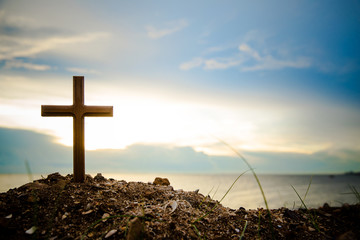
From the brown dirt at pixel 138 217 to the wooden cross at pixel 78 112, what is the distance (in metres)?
0.66

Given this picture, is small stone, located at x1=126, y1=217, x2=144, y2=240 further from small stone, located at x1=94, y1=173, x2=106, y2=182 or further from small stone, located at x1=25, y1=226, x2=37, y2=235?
small stone, located at x1=94, y1=173, x2=106, y2=182

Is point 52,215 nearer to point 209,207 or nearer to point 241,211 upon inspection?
point 209,207

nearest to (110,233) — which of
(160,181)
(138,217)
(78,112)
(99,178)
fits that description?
(138,217)

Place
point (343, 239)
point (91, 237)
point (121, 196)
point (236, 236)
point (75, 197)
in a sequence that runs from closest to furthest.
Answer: point (343, 239)
point (91, 237)
point (236, 236)
point (75, 197)
point (121, 196)

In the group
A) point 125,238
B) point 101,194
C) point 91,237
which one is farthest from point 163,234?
point 101,194

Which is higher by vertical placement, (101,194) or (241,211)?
(101,194)

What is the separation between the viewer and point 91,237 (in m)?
4.09

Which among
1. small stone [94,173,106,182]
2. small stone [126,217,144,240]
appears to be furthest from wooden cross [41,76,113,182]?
small stone [126,217,144,240]

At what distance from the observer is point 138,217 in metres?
4.25

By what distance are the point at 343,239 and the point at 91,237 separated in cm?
408

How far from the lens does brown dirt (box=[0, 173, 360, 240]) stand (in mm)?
4172

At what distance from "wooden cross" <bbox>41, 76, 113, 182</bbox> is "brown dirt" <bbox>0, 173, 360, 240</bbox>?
0.66 meters

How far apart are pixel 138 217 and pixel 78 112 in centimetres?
348

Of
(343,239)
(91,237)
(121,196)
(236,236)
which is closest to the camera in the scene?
(343,239)
